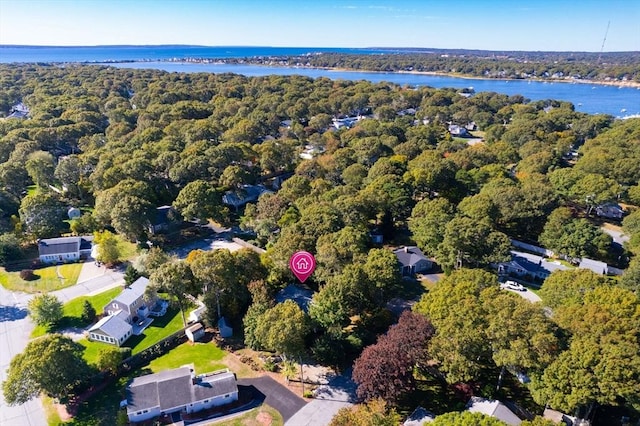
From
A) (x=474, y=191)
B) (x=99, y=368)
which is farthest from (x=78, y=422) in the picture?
(x=474, y=191)

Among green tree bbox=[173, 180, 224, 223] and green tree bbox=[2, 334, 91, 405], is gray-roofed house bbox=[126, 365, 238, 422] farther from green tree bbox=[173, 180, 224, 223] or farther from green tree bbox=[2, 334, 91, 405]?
green tree bbox=[173, 180, 224, 223]

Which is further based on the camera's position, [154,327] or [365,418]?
[154,327]

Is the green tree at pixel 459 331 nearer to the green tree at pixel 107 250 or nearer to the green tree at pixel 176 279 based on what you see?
the green tree at pixel 176 279

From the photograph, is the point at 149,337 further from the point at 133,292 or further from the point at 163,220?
the point at 163,220

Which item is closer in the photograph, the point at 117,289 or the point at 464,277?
the point at 464,277

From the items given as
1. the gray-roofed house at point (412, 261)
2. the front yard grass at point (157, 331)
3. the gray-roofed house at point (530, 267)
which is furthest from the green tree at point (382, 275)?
the front yard grass at point (157, 331)

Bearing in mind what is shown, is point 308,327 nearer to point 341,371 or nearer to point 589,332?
point 341,371

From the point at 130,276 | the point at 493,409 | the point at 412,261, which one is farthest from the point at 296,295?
the point at 493,409

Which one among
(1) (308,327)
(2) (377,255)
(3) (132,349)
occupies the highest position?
(2) (377,255)
